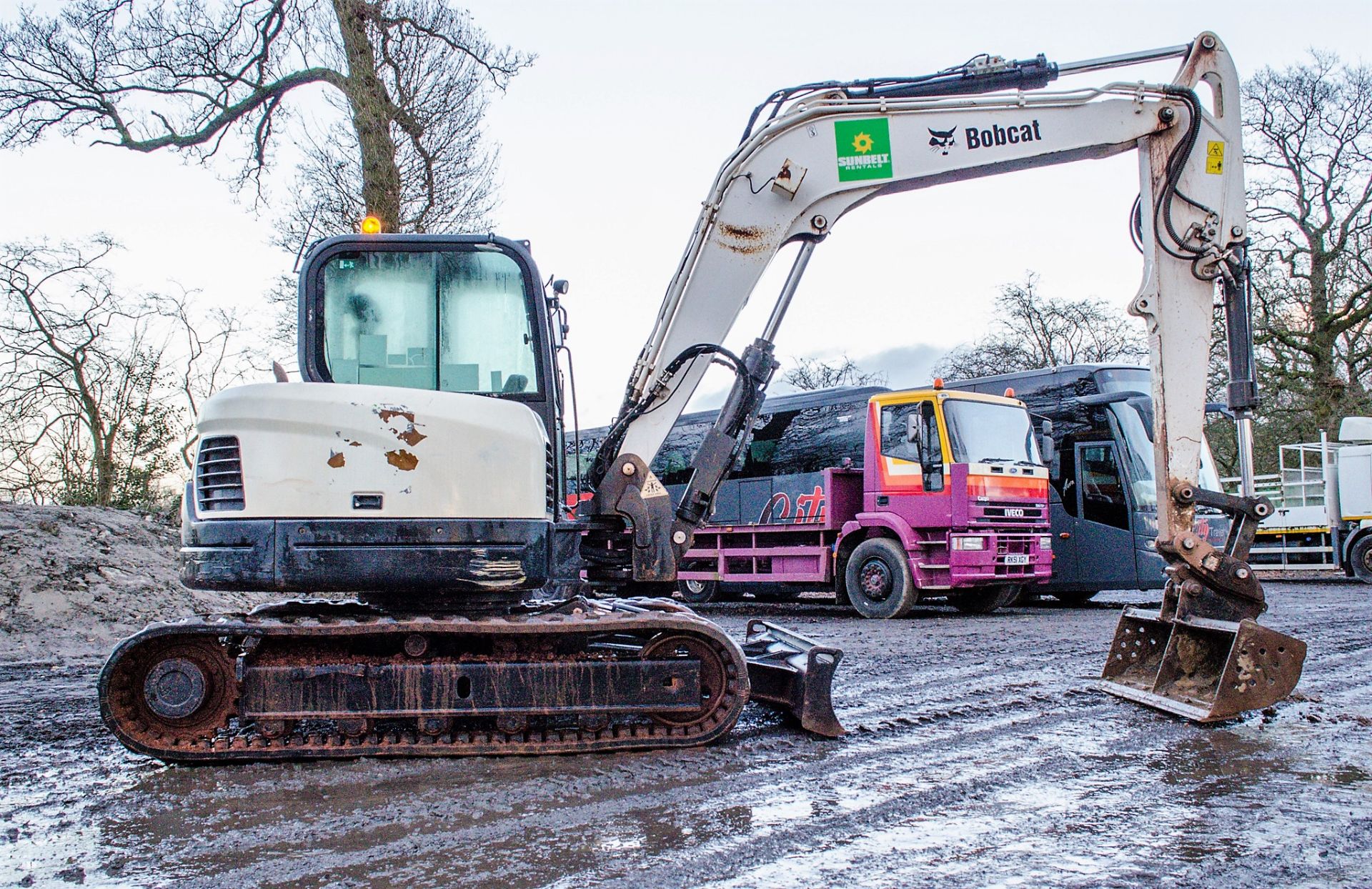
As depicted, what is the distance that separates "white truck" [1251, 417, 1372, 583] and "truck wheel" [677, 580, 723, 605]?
33.9 feet

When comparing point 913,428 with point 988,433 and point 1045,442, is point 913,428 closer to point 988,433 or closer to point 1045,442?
point 988,433

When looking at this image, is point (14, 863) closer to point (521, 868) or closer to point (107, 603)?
point (521, 868)

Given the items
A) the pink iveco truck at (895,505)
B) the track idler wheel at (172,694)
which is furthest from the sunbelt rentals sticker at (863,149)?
the pink iveco truck at (895,505)

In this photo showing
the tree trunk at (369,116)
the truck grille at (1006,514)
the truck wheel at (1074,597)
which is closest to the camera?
the truck grille at (1006,514)

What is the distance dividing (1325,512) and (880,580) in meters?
12.5

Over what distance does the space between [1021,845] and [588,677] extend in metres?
2.12

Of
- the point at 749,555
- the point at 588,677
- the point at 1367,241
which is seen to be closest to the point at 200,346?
the point at 749,555

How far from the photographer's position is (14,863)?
3.39 metres

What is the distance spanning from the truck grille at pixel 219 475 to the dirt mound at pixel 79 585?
5.88 meters

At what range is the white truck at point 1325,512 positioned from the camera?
66.0 feet

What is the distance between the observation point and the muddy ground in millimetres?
3240

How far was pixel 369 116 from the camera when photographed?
1630 centimetres

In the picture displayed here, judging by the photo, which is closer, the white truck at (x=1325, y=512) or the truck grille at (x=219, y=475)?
the truck grille at (x=219, y=475)

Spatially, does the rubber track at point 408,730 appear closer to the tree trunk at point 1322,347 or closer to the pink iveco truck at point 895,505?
the pink iveco truck at point 895,505
